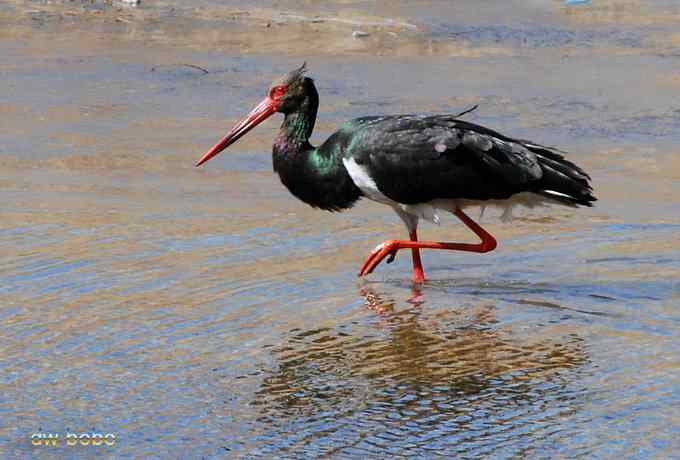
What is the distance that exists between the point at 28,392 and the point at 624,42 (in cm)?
869

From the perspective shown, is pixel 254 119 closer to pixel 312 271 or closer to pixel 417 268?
pixel 312 271

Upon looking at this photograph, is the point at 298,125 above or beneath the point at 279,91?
beneath

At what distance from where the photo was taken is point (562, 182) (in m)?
6.81

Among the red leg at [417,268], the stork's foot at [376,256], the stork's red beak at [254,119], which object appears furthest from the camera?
the stork's red beak at [254,119]

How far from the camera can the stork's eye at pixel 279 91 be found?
7.28 meters

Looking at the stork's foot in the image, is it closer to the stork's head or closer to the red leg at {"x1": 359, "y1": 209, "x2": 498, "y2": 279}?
the red leg at {"x1": 359, "y1": 209, "x2": 498, "y2": 279}

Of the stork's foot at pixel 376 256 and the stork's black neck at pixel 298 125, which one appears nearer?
the stork's foot at pixel 376 256

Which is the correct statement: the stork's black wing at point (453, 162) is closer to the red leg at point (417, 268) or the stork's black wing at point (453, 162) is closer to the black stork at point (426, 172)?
the black stork at point (426, 172)

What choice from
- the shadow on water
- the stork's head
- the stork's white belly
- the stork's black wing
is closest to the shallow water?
the shadow on water

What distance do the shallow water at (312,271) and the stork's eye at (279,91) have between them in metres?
0.69

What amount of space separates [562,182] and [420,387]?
1.90 m

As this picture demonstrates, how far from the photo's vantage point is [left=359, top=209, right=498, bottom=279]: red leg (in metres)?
6.75

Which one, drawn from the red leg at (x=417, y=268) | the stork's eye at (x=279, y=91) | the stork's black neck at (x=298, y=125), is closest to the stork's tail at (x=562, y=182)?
the red leg at (x=417, y=268)

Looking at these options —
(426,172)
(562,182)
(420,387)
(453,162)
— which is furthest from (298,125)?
(420,387)
